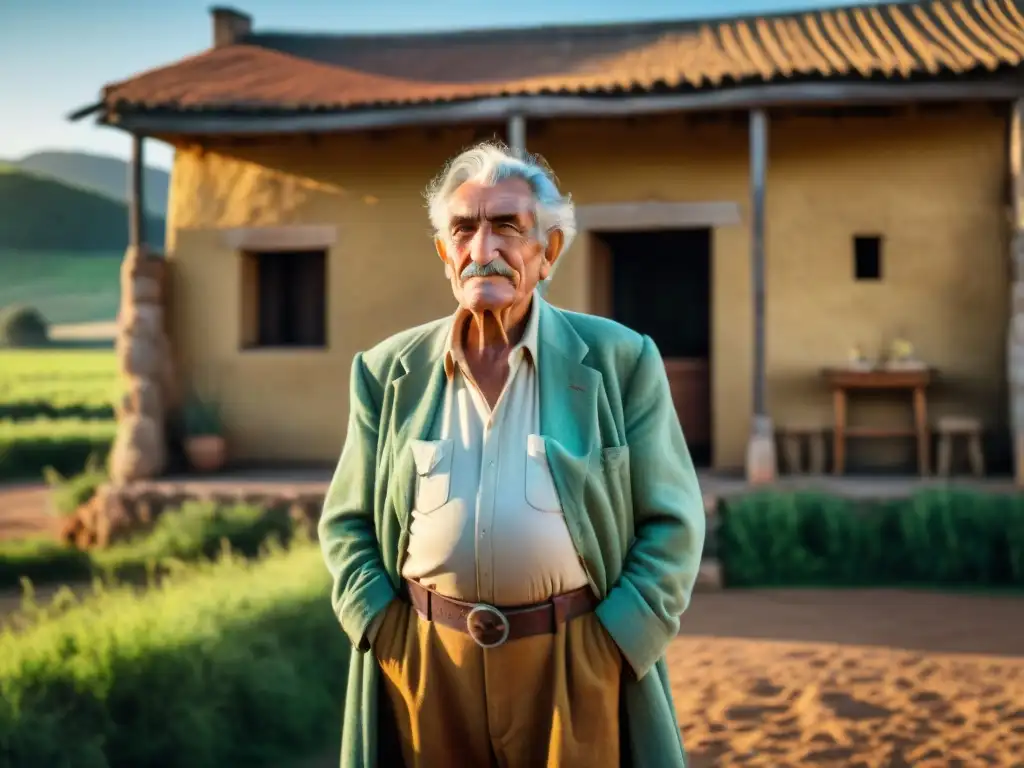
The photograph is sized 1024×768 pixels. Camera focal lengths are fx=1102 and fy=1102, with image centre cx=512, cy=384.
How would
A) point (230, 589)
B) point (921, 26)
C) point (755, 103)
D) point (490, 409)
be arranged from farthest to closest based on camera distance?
point (921, 26) → point (755, 103) → point (230, 589) → point (490, 409)

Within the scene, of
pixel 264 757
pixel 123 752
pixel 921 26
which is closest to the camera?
pixel 123 752

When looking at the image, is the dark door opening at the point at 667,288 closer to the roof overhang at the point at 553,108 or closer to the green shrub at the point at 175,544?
the roof overhang at the point at 553,108

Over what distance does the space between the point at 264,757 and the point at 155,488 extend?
497 cm

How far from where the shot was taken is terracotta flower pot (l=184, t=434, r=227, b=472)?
388 inches

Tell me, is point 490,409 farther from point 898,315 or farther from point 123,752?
point 898,315

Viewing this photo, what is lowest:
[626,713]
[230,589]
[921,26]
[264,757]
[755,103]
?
[264,757]

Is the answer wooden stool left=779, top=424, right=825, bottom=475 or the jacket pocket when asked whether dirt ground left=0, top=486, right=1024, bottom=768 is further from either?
the jacket pocket

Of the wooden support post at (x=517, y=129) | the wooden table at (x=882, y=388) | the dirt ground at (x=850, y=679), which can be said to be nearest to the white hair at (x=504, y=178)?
the dirt ground at (x=850, y=679)

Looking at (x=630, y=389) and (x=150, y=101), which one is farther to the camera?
(x=150, y=101)

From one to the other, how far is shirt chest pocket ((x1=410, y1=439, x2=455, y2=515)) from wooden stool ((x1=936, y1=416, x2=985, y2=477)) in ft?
24.2

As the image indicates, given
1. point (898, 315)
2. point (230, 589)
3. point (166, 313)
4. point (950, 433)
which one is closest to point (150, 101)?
point (166, 313)

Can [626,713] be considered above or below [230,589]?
above

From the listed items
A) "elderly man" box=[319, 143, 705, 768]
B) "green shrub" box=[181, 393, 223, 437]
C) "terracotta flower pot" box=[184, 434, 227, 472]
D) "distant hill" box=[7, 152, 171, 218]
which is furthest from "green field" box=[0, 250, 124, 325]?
"elderly man" box=[319, 143, 705, 768]

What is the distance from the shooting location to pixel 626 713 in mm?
2146
